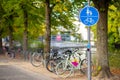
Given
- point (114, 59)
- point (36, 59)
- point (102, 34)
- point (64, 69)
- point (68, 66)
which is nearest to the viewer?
point (102, 34)

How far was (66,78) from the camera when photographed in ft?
53.7

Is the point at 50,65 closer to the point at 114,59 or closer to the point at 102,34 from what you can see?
the point at 102,34

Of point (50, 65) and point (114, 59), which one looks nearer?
point (50, 65)

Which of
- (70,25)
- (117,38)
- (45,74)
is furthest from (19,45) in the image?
(45,74)

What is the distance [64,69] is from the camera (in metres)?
16.8

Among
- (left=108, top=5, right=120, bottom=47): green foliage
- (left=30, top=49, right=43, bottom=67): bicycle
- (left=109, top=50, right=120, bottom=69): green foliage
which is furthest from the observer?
(left=108, top=5, right=120, bottom=47): green foliage

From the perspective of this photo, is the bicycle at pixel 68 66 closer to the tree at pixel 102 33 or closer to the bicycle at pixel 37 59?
the tree at pixel 102 33

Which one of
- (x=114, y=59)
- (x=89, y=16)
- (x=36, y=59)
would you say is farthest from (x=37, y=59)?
(x=89, y=16)

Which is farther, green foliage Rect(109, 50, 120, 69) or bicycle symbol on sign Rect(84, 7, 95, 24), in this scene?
green foliage Rect(109, 50, 120, 69)

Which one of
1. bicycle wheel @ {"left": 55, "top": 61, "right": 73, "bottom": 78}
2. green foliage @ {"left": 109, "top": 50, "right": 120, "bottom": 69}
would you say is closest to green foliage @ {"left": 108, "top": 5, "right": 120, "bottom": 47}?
green foliage @ {"left": 109, "top": 50, "right": 120, "bottom": 69}

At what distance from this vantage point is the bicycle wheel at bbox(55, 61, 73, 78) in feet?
55.2

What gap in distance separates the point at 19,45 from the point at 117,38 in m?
13.3

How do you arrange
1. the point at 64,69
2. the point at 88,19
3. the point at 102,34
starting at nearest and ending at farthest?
the point at 88,19 < the point at 102,34 < the point at 64,69

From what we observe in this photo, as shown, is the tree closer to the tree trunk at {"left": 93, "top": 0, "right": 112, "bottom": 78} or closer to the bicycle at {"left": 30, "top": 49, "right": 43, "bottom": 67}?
the tree trunk at {"left": 93, "top": 0, "right": 112, "bottom": 78}
